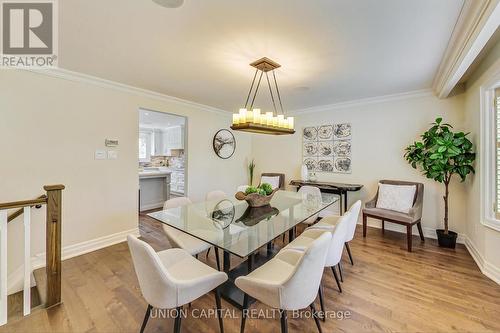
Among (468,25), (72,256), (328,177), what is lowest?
(72,256)

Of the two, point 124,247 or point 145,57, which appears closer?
point 145,57

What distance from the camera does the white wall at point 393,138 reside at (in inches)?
134

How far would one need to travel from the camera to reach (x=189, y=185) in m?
4.42

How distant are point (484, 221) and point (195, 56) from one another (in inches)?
151

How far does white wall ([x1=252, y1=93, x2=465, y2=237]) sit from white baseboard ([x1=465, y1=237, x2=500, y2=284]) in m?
0.60

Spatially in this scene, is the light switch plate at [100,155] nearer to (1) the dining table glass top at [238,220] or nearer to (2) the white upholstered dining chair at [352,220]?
(1) the dining table glass top at [238,220]

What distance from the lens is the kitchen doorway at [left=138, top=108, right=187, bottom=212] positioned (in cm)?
554

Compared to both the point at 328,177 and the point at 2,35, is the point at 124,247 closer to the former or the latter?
the point at 2,35

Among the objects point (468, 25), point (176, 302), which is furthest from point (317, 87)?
point (176, 302)

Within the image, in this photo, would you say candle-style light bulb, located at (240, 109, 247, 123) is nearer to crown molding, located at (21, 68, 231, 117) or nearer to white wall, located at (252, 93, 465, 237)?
crown molding, located at (21, 68, 231, 117)

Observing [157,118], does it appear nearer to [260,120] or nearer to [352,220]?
[260,120]

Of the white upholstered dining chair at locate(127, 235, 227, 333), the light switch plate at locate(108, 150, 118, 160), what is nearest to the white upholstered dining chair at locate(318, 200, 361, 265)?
the white upholstered dining chair at locate(127, 235, 227, 333)

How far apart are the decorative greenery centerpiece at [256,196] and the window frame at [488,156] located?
8.17 feet

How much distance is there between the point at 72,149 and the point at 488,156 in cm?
521
